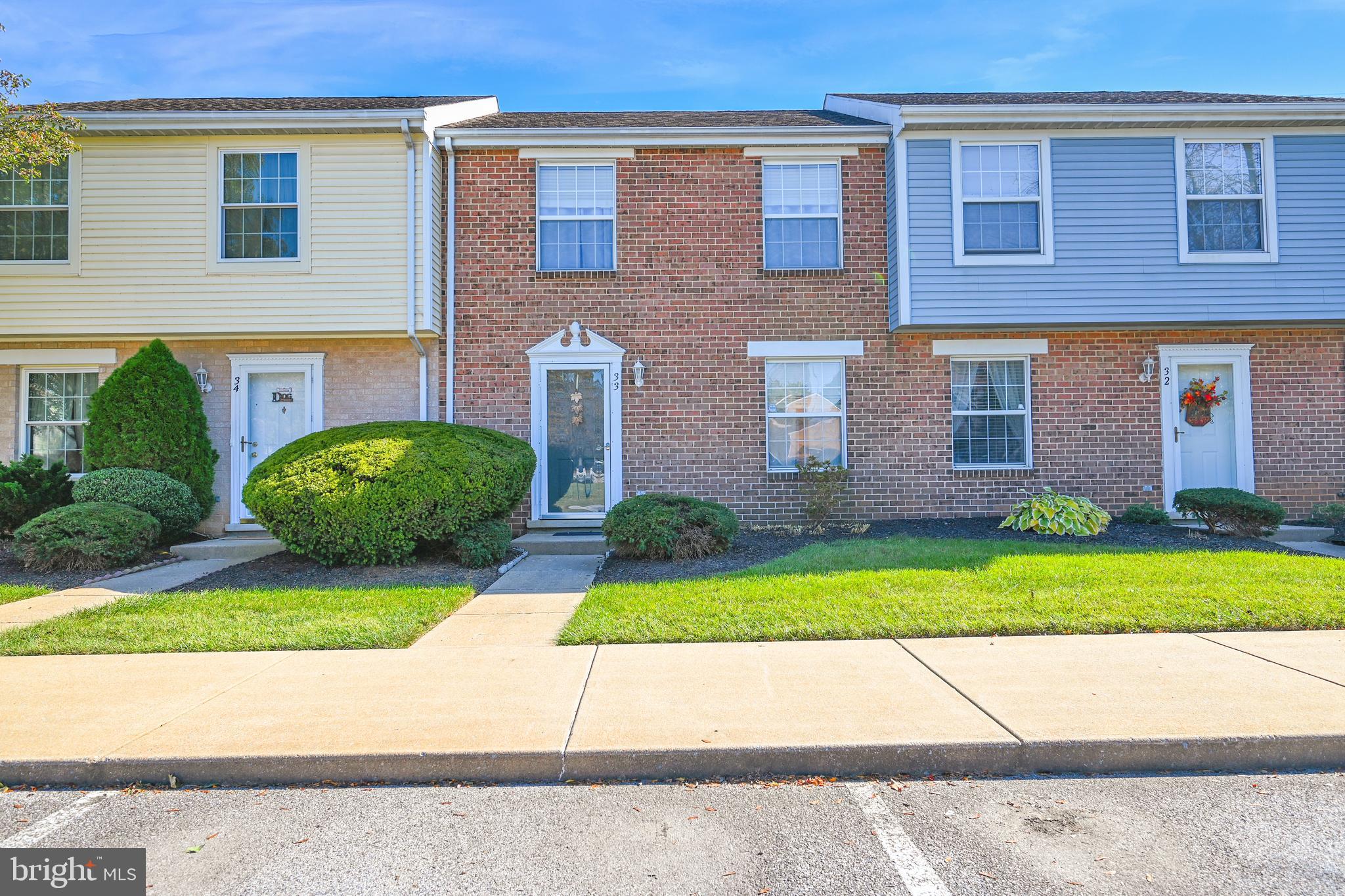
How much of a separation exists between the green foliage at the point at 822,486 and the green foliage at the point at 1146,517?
3.83m

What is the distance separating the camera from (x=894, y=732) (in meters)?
3.89

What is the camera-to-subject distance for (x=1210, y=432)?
460 inches

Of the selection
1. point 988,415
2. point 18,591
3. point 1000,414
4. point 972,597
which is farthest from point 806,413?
point 18,591

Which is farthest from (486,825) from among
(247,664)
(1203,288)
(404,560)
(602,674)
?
(1203,288)

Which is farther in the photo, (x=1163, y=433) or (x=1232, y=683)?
(x=1163, y=433)

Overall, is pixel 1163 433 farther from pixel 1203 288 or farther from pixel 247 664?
pixel 247 664

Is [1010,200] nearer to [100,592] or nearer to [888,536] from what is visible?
[888,536]

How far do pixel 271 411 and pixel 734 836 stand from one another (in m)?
10.5

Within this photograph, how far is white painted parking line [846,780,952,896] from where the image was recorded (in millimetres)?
2824

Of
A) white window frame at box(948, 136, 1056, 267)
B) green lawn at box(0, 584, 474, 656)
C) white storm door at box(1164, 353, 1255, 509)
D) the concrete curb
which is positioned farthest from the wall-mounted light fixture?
green lawn at box(0, 584, 474, 656)

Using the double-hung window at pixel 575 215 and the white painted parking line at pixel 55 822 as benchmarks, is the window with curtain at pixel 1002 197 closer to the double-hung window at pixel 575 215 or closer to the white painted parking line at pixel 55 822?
the double-hung window at pixel 575 215

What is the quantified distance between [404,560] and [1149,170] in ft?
36.0

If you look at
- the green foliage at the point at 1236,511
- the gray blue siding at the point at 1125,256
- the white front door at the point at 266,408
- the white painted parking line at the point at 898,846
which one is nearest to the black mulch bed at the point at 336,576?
the white front door at the point at 266,408

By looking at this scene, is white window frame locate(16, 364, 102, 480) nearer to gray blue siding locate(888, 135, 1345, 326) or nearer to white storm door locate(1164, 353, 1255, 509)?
gray blue siding locate(888, 135, 1345, 326)
